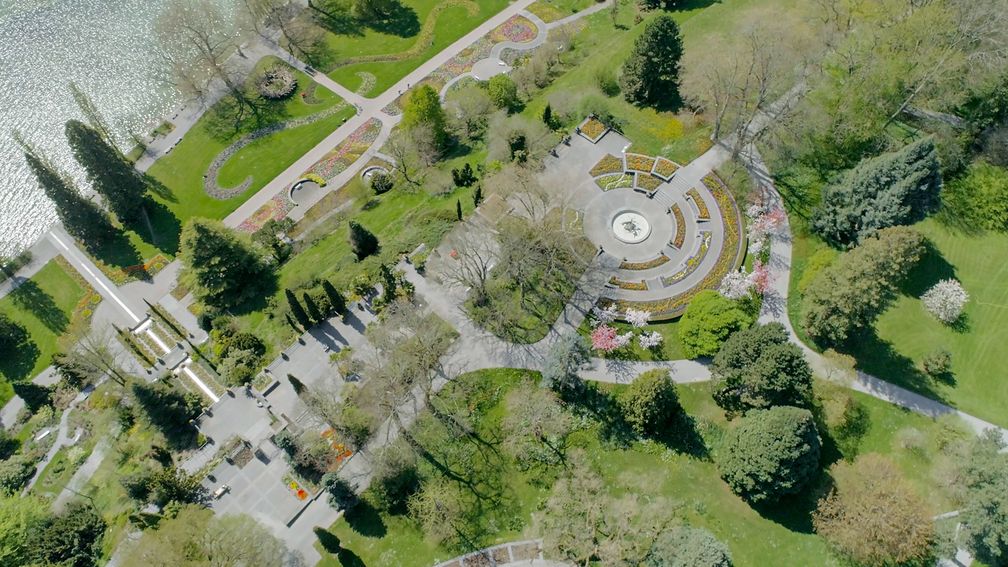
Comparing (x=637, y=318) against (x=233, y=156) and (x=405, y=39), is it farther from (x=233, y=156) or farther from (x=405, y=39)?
(x=405, y=39)

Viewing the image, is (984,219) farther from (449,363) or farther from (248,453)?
(248,453)

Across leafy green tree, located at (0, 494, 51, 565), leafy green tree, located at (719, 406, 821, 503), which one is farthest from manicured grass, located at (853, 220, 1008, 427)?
leafy green tree, located at (0, 494, 51, 565)

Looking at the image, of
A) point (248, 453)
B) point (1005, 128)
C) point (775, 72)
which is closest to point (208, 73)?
point (248, 453)

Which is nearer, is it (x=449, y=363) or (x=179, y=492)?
(x=179, y=492)

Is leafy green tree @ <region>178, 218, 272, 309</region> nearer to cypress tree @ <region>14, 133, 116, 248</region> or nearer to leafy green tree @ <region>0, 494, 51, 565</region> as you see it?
cypress tree @ <region>14, 133, 116, 248</region>

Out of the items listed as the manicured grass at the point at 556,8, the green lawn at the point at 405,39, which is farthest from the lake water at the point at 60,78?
the manicured grass at the point at 556,8
